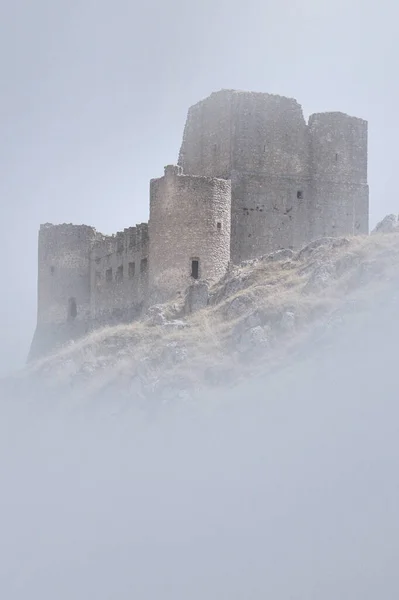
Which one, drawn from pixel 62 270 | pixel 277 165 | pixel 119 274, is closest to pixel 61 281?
pixel 62 270

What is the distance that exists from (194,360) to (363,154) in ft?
44.5

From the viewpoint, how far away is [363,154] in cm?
3634

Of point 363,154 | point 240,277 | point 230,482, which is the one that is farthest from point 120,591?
point 363,154

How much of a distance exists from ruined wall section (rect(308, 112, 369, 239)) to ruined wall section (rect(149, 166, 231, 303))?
392cm

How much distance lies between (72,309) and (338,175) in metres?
11.1

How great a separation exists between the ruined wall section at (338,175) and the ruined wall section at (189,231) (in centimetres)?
392

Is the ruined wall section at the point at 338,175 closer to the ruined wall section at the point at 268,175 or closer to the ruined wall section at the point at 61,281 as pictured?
the ruined wall section at the point at 268,175

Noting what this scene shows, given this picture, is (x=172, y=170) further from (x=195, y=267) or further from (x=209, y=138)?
(x=209, y=138)

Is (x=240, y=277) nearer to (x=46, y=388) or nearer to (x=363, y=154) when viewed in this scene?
(x=46, y=388)

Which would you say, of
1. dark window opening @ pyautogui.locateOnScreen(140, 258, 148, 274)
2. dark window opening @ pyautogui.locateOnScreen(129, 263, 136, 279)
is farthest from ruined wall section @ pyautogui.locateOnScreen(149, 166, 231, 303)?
dark window opening @ pyautogui.locateOnScreen(129, 263, 136, 279)

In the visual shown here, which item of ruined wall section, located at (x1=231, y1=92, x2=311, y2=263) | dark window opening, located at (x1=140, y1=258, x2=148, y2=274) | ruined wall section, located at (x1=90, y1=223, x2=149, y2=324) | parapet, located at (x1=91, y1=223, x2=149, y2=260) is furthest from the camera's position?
parapet, located at (x1=91, y1=223, x2=149, y2=260)

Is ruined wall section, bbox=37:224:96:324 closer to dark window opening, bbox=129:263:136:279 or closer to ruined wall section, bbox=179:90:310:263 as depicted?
dark window opening, bbox=129:263:136:279

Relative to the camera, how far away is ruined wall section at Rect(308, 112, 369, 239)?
35.7 m

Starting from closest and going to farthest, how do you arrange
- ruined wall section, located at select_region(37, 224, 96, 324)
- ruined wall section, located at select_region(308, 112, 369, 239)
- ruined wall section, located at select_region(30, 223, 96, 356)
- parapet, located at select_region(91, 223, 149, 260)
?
1. ruined wall section, located at select_region(308, 112, 369, 239)
2. parapet, located at select_region(91, 223, 149, 260)
3. ruined wall section, located at select_region(30, 223, 96, 356)
4. ruined wall section, located at select_region(37, 224, 96, 324)
